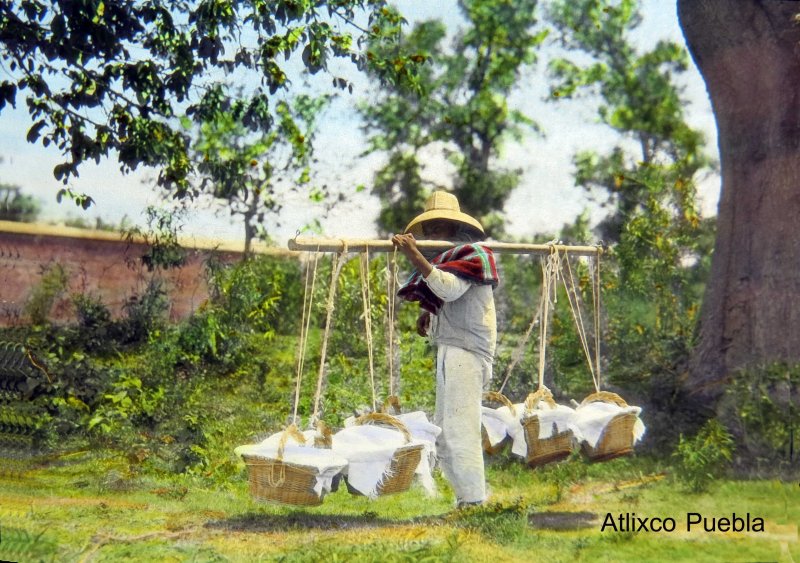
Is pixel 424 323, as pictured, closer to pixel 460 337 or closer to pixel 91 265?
pixel 460 337

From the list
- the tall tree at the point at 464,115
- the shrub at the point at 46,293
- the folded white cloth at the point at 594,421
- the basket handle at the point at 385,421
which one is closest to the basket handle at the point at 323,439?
the basket handle at the point at 385,421

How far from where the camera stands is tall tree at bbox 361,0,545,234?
18.8 m

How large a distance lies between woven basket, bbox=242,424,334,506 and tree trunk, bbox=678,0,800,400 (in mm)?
4188

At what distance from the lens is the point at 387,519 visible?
5.31 meters

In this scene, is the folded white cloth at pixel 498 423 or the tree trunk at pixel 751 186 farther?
the tree trunk at pixel 751 186

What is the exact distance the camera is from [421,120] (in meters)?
20.2

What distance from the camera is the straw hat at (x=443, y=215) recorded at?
203 inches

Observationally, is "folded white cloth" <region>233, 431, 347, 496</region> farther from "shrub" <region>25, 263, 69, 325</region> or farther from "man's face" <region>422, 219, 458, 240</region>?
"shrub" <region>25, 263, 69, 325</region>

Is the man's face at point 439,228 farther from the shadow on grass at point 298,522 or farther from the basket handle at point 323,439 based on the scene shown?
the shadow on grass at point 298,522

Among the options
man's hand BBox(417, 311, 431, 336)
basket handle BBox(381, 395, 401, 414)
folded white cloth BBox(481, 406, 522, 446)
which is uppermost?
man's hand BBox(417, 311, 431, 336)

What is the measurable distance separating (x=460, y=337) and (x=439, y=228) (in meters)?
0.68

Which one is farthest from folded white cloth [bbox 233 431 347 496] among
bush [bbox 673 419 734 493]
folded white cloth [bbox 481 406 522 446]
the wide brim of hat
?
bush [bbox 673 419 734 493]

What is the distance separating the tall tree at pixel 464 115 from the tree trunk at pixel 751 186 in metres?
11.0

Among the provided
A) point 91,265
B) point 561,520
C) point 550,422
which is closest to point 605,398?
point 550,422
